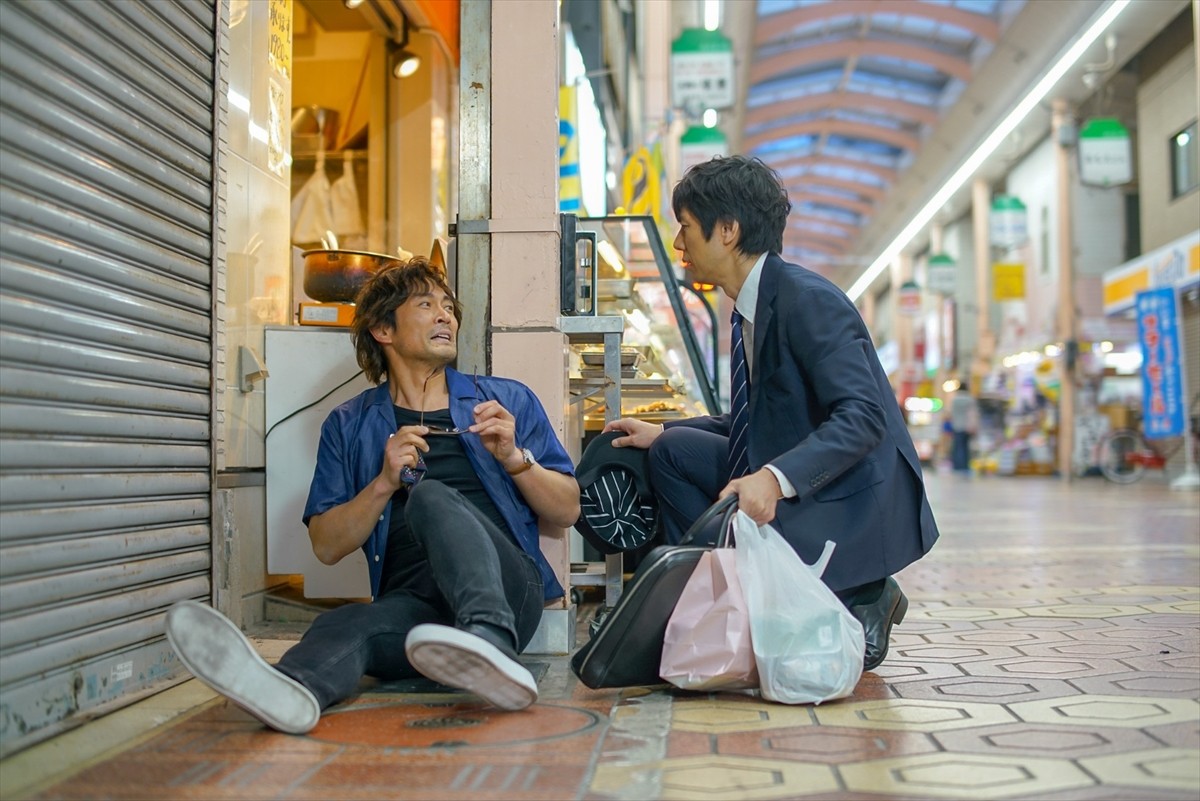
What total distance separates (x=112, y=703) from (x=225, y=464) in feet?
3.82

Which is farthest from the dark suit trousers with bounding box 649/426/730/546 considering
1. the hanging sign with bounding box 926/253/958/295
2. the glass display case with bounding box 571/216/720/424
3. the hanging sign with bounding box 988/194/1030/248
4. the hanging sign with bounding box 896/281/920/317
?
the hanging sign with bounding box 896/281/920/317

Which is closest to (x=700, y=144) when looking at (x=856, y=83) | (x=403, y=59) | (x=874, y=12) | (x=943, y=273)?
(x=874, y=12)

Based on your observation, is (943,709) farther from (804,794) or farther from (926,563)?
(926,563)

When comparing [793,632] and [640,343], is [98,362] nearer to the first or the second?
[793,632]

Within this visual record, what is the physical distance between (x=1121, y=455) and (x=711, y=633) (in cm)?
1696

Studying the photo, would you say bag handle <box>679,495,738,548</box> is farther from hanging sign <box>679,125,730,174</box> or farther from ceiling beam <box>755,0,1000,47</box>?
ceiling beam <box>755,0,1000,47</box>

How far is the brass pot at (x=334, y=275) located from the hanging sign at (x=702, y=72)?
10024 millimetres

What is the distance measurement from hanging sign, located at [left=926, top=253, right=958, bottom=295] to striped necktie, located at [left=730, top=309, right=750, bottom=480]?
77.4ft

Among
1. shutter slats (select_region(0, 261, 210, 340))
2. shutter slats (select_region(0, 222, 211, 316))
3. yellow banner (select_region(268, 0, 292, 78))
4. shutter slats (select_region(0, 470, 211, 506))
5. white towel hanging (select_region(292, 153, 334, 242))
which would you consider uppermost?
yellow banner (select_region(268, 0, 292, 78))

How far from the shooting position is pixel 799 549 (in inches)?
112

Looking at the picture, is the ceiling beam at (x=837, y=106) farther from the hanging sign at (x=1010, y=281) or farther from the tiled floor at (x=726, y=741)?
the tiled floor at (x=726, y=741)

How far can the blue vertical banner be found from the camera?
15.2m

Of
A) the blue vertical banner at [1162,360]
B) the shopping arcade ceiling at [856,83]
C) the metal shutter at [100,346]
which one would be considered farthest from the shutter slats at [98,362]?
the blue vertical banner at [1162,360]

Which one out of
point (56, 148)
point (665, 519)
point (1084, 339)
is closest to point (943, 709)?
point (665, 519)
